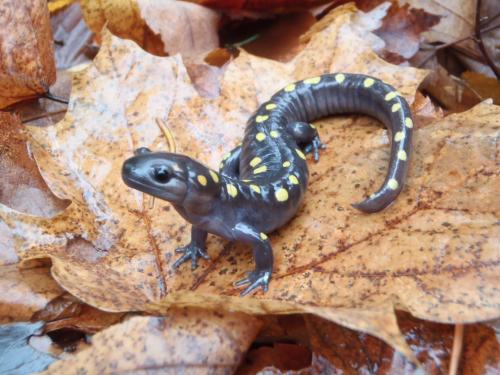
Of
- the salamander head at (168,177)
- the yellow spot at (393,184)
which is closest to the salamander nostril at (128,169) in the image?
the salamander head at (168,177)

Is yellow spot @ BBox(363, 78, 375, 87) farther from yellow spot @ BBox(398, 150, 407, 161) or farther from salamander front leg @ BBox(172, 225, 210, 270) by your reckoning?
salamander front leg @ BBox(172, 225, 210, 270)

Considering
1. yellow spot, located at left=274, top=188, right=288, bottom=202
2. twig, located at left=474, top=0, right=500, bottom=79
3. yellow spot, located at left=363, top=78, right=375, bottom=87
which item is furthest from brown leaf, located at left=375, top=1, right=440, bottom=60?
yellow spot, located at left=274, top=188, right=288, bottom=202

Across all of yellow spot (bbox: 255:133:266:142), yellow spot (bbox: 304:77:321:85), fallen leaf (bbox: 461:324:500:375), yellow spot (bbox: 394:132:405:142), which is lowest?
fallen leaf (bbox: 461:324:500:375)

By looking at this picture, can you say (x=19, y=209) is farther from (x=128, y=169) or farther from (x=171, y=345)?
(x=171, y=345)

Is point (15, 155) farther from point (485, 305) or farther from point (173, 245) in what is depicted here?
point (485, 305)

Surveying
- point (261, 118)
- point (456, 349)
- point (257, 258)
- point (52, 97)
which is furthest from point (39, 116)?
point (456, 349)

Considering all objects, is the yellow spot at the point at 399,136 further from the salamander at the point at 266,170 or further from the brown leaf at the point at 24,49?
the brown leaf at the point at 24,49
